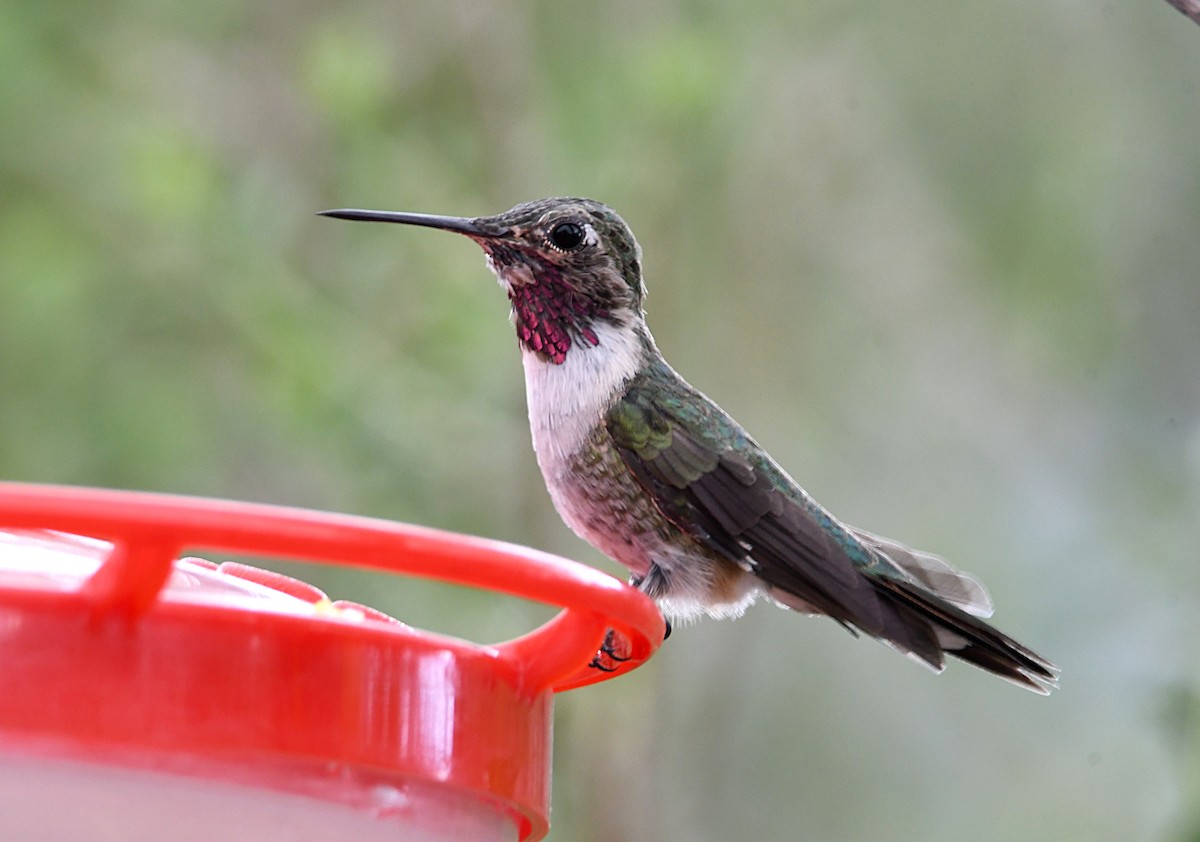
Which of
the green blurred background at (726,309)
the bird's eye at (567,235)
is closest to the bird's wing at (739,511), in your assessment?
the bird's eye at (567,235)

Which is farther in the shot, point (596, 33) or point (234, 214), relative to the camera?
point (596, 33)

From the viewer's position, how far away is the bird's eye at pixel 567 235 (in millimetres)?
2367

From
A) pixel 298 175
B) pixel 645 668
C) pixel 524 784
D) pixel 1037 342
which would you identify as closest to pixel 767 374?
pixel 1037 342

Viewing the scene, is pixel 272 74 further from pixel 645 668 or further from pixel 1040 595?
pixel 1040 595

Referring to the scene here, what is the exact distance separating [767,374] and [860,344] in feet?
1.20

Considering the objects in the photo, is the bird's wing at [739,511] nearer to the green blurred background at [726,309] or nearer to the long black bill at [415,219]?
the long black bill at [415,219]

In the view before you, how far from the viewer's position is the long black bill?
1.94m

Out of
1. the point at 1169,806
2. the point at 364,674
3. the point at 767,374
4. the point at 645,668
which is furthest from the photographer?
the point at 767,374

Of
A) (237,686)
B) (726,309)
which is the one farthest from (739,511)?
(726,309)

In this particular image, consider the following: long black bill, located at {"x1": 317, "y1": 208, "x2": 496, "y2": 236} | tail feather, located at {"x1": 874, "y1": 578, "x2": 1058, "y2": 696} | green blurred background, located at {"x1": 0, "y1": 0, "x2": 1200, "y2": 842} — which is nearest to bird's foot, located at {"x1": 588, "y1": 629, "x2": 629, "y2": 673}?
tail feather, located at {"x1": 874, "y1": 578, "x2": 1058, "y2": 696}

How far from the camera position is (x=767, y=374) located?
17.5 feet

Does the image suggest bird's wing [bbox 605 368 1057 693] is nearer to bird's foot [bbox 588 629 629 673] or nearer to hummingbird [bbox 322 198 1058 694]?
hummingbird [bbox 322 198 1058 694]

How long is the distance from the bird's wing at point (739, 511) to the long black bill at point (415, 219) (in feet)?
1.15

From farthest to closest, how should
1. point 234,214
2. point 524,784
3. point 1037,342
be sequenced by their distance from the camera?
1. point 1037,342
2. point 234,214
3. point 524,784
